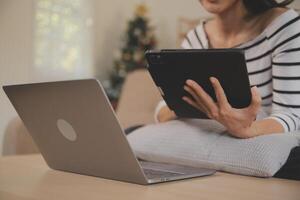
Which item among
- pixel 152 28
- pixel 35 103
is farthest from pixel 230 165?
pixel 152 28

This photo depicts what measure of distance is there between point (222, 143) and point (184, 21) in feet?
6.82

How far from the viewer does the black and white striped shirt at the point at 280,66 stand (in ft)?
3.26

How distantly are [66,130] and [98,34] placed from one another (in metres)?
2.86

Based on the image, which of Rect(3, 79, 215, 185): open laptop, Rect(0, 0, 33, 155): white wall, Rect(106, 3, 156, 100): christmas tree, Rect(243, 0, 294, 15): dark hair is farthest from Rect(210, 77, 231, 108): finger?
Rect(106, 3, 156, 100): christmas tree

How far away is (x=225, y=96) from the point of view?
0.83 m

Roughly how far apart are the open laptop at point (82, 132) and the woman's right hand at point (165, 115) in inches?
9.0

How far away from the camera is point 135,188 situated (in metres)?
0.68

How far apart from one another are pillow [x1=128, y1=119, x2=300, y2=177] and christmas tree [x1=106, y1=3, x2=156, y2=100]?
2128 mm

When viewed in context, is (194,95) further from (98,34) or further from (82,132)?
(98,34)

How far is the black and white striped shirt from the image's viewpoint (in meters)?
0.99

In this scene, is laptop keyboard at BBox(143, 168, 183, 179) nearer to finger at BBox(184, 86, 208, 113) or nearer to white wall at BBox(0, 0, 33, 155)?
finger at BBox(184, 86, 208, 113)

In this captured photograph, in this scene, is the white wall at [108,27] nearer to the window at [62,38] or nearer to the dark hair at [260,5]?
the window at [62,38]

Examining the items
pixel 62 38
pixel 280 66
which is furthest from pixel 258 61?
pixel 62 38

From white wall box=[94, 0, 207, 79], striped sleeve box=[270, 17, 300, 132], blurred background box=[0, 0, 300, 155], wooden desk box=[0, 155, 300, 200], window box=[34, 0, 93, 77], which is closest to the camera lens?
wooden desk box=[0, 155, 300, 200]
